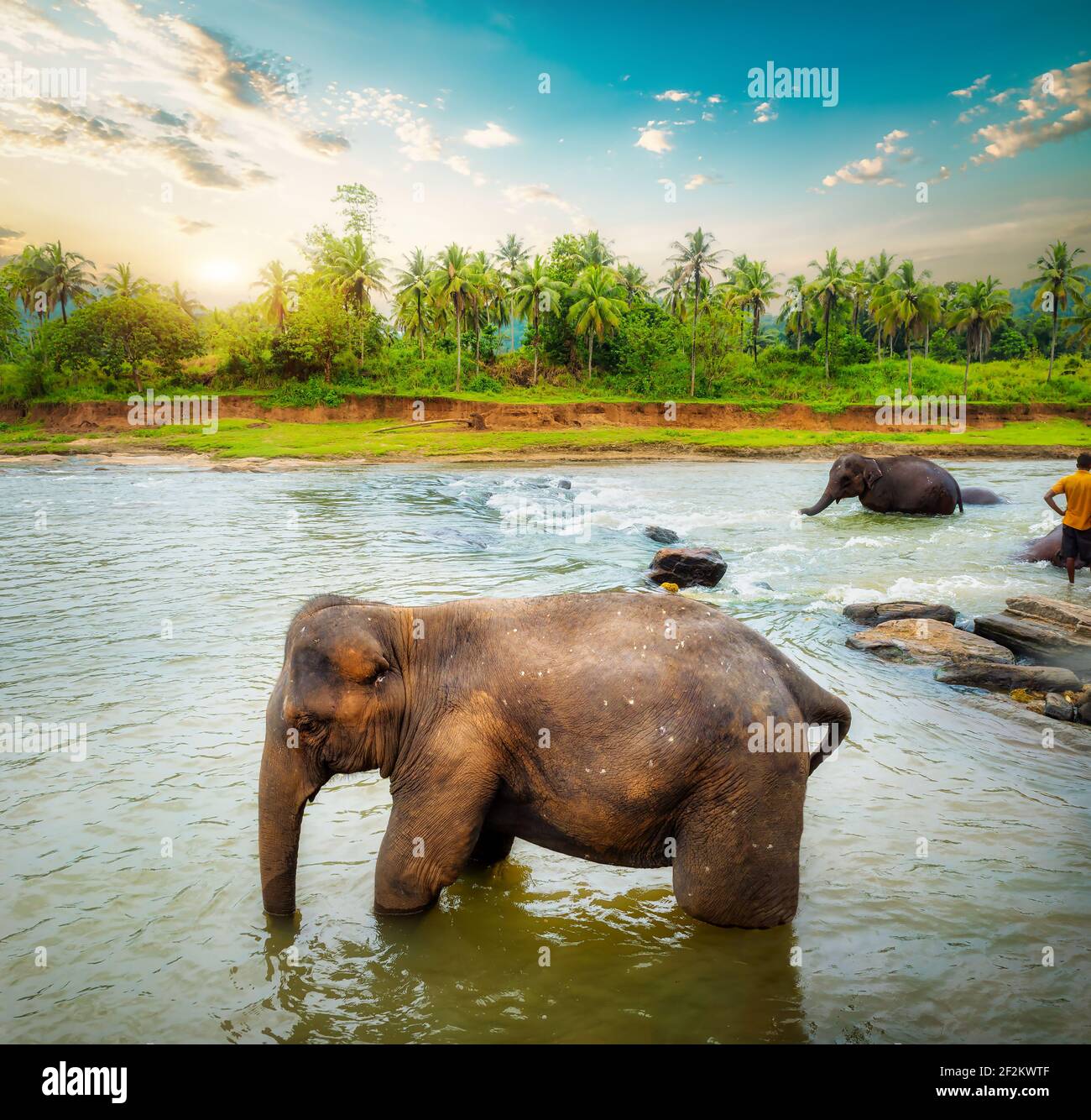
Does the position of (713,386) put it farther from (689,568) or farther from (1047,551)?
(689,568)

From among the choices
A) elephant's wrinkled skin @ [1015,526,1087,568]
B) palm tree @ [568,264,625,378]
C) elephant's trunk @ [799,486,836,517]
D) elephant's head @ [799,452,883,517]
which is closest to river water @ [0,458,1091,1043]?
elephant's wrinkled skin @ [1015,526,1087,568]

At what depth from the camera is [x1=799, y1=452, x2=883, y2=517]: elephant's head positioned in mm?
19844

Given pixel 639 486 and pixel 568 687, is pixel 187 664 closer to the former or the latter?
pixel 568 687

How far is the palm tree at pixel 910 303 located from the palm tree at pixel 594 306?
71.0ft

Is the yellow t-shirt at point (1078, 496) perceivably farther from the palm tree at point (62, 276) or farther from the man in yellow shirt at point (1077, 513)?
the palm tree at point (62, 276)

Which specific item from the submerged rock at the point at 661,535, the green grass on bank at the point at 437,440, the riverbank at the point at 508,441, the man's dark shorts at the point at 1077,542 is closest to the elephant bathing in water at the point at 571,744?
the man's dark shorts at the point at 1077,542

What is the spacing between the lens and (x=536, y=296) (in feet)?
202

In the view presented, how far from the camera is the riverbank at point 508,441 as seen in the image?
37.2 m

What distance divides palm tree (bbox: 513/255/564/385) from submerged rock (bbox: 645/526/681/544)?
45.6 m
